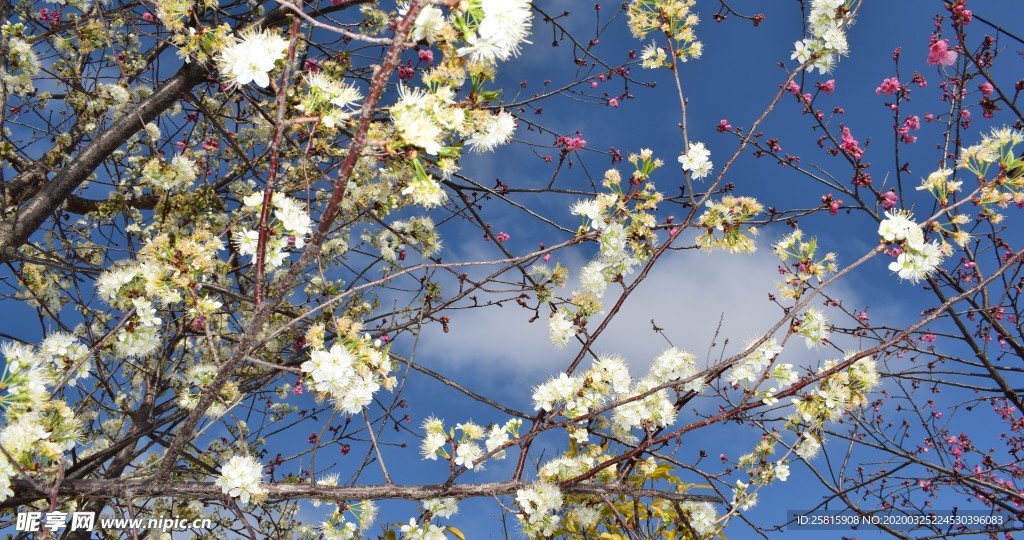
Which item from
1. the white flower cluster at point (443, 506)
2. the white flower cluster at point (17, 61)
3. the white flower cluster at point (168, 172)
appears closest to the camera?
the white flower cluster at point (443, 506)

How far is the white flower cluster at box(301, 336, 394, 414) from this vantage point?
6.67 feet

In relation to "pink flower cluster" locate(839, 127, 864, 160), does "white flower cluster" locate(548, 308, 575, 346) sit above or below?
below

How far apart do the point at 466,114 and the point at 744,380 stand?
5.95 feet

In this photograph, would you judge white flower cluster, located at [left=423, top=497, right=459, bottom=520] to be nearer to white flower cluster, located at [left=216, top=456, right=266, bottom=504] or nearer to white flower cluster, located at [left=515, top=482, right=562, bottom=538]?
white flower cluster, located at [left=515, top=482, right=562, bottom=538]

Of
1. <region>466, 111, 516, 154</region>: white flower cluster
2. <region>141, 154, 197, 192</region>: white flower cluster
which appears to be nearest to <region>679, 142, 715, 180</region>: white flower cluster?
<region>466, 111, 516, 154</region>: white flower cluster

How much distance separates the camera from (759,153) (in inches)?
154

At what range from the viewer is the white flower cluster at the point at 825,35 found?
3.01 metres

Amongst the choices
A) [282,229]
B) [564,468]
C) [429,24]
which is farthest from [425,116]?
[564,468]

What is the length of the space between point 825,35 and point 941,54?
4.43 feet

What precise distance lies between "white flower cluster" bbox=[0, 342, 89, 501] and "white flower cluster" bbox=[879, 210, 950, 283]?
2670 millimetres

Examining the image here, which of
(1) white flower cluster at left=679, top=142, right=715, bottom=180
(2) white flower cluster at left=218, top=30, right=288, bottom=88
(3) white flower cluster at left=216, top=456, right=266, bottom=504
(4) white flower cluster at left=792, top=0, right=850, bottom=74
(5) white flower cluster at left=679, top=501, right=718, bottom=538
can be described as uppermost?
(4) white flower cluster at left=792, top=0, right=850, bottom=74

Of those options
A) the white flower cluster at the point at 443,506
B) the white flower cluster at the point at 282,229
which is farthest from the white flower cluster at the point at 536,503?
the white flower cluster at the point at 282,229

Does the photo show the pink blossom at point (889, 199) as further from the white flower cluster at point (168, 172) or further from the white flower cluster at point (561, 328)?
the white flower cluster at point (168, 172)

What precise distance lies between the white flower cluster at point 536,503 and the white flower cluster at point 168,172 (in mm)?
2285
